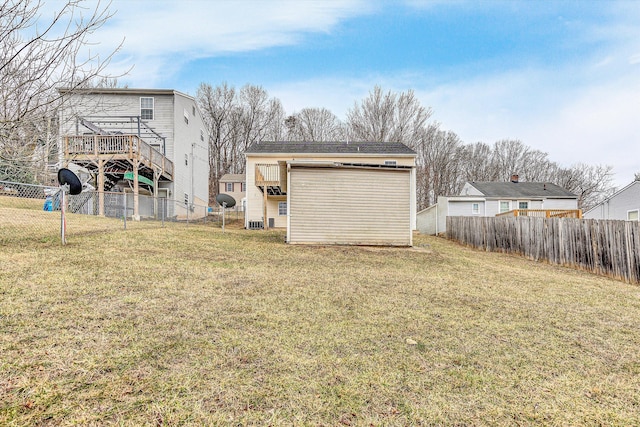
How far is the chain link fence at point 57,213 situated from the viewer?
22.6ft

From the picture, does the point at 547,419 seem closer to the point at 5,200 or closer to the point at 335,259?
the point at 335,259

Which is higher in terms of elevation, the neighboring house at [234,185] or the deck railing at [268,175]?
the neighboring house at [234,185]

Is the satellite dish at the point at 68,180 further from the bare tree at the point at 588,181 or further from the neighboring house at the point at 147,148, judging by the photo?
the bare tree at the point at 588,181

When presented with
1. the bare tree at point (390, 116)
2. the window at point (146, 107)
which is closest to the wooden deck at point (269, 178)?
the window at point (146, 107)

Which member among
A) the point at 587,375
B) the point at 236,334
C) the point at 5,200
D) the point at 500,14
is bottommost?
the point at 587,375

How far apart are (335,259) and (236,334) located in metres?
4.87

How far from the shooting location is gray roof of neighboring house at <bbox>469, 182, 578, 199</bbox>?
24219mm

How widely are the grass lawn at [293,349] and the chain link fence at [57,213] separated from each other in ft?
5.07

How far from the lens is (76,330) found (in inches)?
114

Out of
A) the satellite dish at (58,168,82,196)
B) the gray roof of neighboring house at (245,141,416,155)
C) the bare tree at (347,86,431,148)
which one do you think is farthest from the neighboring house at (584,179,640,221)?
the satellite dish at (58,168,82,196)

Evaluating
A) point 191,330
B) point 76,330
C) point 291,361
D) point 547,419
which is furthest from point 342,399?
point 76,330

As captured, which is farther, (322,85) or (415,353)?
(322,85)

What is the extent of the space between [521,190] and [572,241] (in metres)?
18.6

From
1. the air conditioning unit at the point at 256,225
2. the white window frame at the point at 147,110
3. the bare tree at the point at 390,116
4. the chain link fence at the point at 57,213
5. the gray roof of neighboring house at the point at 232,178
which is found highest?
the bare tree at the point at 390,116
